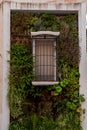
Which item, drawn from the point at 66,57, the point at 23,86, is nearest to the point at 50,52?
the point at 66,57

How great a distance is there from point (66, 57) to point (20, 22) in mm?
1111

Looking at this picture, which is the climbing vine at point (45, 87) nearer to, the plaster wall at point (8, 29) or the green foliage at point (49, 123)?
the green foliage at point (49, 123)

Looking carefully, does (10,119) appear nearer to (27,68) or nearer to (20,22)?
(27,68)

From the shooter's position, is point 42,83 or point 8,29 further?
point 8,29

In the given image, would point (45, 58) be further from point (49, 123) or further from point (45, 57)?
point (49, 123)

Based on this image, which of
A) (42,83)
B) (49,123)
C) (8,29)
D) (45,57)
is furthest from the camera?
(8,29)

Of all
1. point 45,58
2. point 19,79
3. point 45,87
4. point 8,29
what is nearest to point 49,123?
point 45,87

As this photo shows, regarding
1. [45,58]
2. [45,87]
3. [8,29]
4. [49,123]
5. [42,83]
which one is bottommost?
[49,123]

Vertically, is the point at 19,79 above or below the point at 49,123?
above

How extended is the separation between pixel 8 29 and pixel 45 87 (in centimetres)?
128

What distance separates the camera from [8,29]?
7.50 metres

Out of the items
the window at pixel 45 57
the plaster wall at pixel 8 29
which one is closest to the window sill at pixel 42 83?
the window at pixel 45 57

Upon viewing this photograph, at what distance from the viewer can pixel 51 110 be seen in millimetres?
7453

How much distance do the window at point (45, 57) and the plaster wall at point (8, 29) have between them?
1.65 ft
